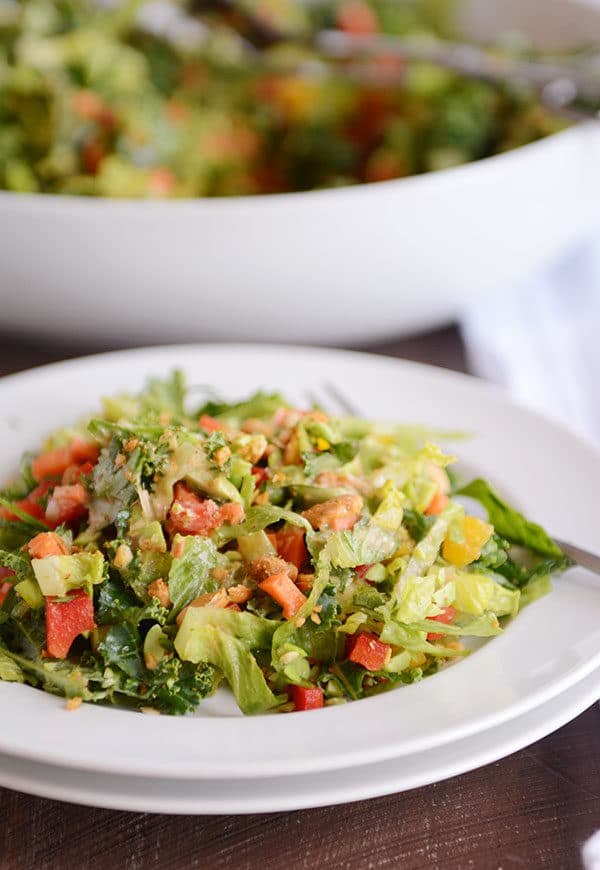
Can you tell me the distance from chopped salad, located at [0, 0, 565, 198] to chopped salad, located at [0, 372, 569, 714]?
2.02m

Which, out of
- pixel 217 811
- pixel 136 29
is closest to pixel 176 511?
pixel 217 811

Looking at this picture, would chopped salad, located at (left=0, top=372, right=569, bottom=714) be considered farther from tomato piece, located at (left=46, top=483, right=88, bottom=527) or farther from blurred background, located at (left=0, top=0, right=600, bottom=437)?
blurred background, located at (left=0, top=0, right=600, bottom=437)

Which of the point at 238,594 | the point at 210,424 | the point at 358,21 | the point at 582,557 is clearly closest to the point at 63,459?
the point at 210,424

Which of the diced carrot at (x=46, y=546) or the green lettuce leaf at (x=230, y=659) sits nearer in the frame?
the green lettuce leaf at (x=230, y=659)

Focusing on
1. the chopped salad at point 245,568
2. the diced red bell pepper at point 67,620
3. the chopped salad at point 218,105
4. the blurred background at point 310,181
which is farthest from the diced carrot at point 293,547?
the chopped salad at point 218,105

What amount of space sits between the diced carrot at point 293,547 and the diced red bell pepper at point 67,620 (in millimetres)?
441

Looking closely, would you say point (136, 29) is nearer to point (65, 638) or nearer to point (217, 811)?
point (65, 638)

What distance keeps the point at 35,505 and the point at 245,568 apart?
585 millimetres

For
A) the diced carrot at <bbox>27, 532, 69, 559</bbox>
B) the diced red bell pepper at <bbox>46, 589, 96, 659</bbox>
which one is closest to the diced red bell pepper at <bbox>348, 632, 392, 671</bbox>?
the diced red bell pepper at <bbox>46, 589, 96, 659</bbox>

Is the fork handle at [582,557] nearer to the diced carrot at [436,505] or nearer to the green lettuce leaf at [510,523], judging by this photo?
the green lettuce leaf at [510,523]

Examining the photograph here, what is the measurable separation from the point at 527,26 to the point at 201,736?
4720 millimetres

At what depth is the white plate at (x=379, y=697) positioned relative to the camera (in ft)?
6.18

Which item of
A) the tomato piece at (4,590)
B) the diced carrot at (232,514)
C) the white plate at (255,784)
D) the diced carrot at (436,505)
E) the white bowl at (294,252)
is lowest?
the white plate at (255,784)

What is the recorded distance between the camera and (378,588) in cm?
241
